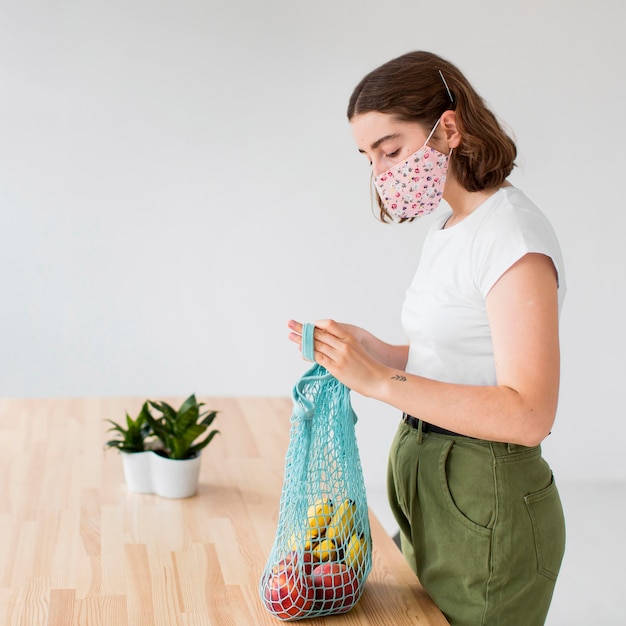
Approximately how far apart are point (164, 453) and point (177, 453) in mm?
40

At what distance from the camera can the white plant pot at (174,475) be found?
176 centimetres

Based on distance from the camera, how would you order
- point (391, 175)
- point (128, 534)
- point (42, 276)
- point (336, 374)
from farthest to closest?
1. point (42, 276)
2. point (128, 534)
3. point (391, 175)
4. point (336, 374)

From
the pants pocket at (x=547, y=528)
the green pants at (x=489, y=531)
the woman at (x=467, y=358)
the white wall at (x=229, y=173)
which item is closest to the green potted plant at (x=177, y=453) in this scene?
the woman at (x=467, y=358)

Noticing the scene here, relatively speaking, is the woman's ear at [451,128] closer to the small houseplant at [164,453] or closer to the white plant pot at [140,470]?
the small houseplant at [164,453]

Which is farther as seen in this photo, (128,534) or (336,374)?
(128,534)

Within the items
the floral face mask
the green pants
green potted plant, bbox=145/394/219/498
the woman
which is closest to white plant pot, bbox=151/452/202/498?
green potted plant, bbox=145/394/219/498

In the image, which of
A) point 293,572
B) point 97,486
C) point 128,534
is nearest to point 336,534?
point 293,572

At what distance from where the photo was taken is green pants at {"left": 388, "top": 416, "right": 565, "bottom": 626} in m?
1.29

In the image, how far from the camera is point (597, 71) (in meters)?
4.16

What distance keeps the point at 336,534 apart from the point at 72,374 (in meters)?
2.92

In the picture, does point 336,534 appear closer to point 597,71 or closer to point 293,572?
point 293,572

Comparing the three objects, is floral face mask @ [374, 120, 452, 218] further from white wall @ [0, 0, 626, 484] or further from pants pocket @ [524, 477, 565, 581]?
white wall @ [0, 0, 626, 484]

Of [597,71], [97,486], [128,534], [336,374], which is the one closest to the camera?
[336,374]

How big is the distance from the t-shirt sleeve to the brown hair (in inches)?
4.6
